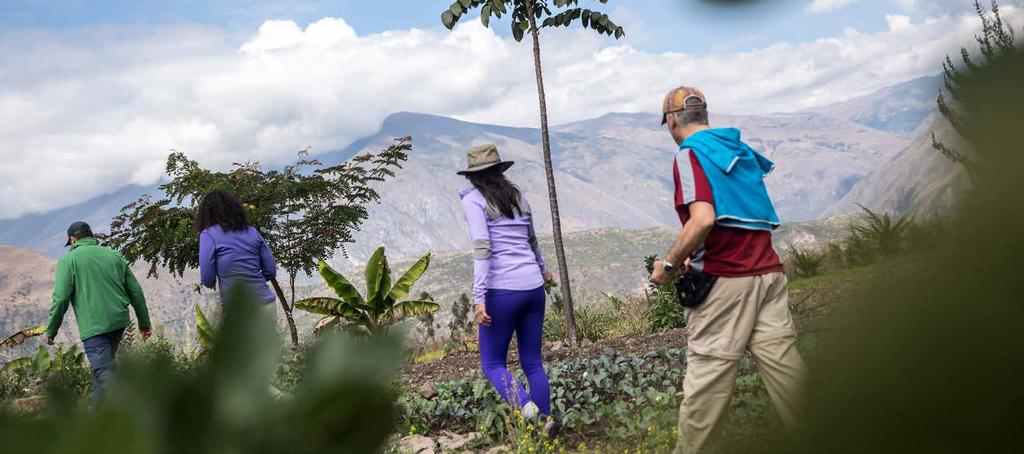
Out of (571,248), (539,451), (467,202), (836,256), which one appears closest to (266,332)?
(467,202)

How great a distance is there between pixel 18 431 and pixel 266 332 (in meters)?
0.10

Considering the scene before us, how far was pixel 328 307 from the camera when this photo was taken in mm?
11594

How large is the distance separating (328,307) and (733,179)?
905 centimetres

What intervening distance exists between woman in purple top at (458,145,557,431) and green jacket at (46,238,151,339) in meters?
3.30

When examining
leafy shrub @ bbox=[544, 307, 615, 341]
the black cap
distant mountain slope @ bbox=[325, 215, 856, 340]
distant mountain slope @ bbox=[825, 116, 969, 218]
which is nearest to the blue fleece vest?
distant mountain slope @ bbox=[825, 116, 969, 218]

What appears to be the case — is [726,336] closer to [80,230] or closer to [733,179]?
[733,179]

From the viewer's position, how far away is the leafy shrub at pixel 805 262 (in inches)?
572

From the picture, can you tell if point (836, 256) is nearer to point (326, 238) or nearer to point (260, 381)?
point (326, 238)

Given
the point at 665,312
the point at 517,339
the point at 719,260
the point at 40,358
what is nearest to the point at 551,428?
the point at 517,339

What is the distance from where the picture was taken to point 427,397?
7.33m

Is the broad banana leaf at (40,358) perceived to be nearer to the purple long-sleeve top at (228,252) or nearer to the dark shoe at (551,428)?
the purple long-sleeve top at (228,252)

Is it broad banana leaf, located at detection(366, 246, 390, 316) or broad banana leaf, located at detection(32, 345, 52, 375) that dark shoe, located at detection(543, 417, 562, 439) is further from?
broad banana leaf, located at detection(32, 345, 52, 375)

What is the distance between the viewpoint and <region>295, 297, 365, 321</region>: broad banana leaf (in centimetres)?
1130

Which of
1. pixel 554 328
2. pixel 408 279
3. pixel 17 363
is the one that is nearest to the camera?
pixel 408 279
